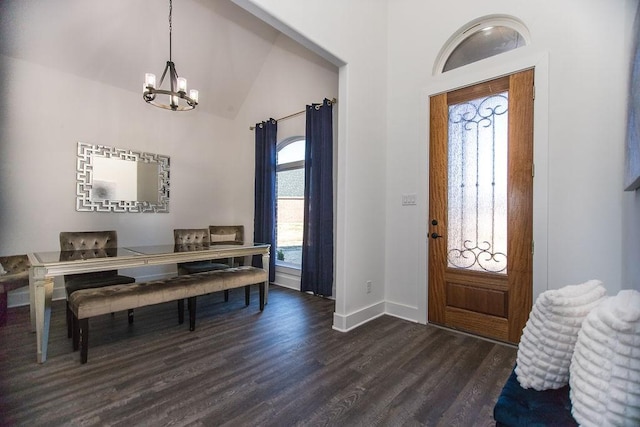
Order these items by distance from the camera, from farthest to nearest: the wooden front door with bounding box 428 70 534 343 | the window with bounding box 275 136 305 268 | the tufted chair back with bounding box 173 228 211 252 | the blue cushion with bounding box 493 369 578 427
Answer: the window with bounding box 275 136 305 268 → the tufted chair back with bounding box 173 228 211 252 → the wooden front door with bounding box 428 70 534 343 → the blue cushion with bounding box 493 369 578 427

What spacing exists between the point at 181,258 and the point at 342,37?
8.41 ft

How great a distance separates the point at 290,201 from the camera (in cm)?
462

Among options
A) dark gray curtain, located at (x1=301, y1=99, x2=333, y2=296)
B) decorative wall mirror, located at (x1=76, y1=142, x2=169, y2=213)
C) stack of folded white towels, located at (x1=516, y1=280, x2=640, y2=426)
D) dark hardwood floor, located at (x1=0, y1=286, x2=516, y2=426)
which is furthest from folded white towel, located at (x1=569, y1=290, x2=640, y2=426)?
decorative wall mirror, located at (x1=76, y1=142, x2=169, y2=213)

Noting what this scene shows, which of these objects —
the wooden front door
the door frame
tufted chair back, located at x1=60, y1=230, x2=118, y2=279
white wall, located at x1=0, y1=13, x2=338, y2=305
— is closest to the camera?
the door frame

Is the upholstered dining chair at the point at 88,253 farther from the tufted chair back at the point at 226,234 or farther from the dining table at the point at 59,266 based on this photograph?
the tufted chair back at the point at 226,234

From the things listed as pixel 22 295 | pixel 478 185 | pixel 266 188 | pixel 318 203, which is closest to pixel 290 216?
pixel 266 188

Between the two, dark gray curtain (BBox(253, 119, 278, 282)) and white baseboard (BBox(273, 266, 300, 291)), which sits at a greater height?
dark gray curtain (BBox(253, 119, 278, 282))

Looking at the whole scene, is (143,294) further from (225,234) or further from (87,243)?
(225,234)

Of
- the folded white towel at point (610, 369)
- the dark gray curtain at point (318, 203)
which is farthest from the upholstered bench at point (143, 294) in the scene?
the folded white towel at point (610, 369)

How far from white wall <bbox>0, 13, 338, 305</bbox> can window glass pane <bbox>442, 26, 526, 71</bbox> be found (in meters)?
1.54

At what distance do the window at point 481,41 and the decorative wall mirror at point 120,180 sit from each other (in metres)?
4.04

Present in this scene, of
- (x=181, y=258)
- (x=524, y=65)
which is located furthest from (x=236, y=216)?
(x=524, y=65)

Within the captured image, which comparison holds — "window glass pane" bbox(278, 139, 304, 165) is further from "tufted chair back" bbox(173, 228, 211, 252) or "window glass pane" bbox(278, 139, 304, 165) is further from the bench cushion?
the bench cushion

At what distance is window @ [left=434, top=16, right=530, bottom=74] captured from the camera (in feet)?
8.38
